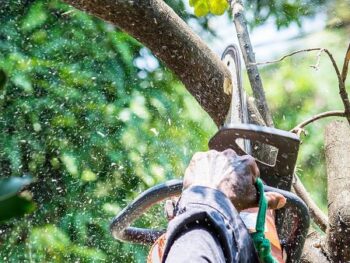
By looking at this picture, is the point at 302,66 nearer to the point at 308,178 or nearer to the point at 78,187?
A: the point at 308,178

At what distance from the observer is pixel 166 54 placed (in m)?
1.58

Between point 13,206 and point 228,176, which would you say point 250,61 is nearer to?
point 228,176

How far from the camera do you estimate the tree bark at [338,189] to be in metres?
→ 1.55

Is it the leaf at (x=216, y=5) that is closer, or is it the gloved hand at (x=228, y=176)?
the gloved hand at (x=228, y=176)

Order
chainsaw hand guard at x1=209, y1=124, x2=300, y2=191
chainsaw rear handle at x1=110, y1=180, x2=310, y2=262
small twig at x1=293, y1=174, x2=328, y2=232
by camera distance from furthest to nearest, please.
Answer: small twig at x1=293, y1=174, x2=328, y2=232 < chainsaw hand guard at x1=209, y1=124, x2=300, y2=191 < chainsaw rear handle at x1=110, y1=180, x2=310, y2=262

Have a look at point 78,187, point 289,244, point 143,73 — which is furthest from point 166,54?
point 143,73

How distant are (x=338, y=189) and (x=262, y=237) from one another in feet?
3.41

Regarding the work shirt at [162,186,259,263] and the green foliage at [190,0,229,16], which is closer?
the work shirt at [162,186,259,263]

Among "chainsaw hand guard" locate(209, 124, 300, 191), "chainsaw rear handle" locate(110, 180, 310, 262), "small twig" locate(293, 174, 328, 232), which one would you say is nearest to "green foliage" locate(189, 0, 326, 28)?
"small twig" locate(293, 174, 328, 232)

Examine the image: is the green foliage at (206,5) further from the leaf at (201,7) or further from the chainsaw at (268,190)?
the chainsaw at (268,190)

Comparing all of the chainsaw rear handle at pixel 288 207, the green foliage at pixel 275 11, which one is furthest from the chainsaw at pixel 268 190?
the green foliage at pixel 275 11

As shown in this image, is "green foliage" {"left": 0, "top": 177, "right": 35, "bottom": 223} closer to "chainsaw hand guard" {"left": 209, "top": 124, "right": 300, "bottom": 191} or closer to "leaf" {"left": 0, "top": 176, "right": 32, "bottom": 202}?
"leaf" {"left": 0, "top": 176, "right": 32, "bottom": 202}

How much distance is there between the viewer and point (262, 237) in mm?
701

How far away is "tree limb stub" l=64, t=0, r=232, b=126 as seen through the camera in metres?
1.48
